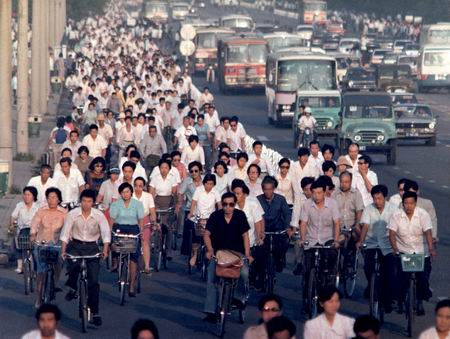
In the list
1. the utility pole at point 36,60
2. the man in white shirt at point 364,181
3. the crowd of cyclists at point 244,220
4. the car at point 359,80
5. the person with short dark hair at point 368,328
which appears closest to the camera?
the person with short dark hair at point 368,328

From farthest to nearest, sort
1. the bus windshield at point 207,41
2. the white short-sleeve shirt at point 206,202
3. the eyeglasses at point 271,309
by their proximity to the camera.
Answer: the bus windshield at point 207,41, the white short-sleeve shirt at point 206,202, the eyeglasses at point 271,309

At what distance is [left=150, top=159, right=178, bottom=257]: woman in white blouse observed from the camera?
24359mm

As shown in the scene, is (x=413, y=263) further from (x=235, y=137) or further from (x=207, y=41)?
(x=207, y=41)

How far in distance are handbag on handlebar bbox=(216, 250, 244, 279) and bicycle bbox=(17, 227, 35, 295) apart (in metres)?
2.86

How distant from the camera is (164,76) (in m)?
55.6

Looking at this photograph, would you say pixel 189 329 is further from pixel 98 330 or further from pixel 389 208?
pixel 389 208

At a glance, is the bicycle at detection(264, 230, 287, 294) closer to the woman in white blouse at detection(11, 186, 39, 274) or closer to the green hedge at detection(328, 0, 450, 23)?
the woman in white blouse at detection(11, 186, 39, 274)

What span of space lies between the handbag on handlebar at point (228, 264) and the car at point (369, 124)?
2352 centimetres

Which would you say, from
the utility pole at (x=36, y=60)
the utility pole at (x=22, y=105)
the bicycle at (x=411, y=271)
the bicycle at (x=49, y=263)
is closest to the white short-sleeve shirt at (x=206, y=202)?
the bicycle at (x=49, y=263)

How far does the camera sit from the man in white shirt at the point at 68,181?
23.8 meters

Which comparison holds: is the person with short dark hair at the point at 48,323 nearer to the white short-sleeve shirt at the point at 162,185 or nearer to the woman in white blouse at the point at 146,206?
the woman in white blouse at the point at 146,206

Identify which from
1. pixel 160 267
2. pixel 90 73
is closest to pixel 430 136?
pixel 90 73

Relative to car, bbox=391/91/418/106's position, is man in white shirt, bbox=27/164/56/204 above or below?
above

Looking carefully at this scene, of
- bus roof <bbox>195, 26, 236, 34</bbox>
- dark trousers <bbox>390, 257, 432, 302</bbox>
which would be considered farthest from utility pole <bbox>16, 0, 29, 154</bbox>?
bus roof <bbox>195, 26, 236, 34</bbox>
